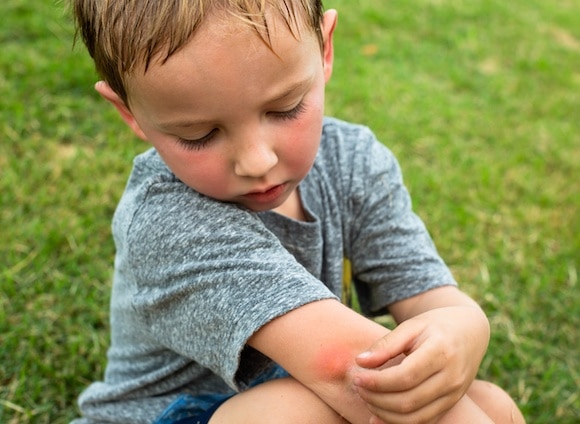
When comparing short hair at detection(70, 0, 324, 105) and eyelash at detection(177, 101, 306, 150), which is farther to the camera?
eyelash at detection(177, 101, 306, 150)

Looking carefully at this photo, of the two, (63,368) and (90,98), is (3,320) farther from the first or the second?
(90,98)

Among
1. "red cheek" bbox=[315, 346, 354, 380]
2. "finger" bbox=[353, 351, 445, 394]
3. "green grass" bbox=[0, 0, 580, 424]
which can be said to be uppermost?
"finger" bbox=[353, 351, 445, 394]

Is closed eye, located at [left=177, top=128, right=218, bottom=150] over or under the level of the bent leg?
over

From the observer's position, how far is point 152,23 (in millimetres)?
1220

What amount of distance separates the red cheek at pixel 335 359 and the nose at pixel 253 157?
0.32 meters

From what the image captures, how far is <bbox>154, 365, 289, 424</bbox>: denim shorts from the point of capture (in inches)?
59.4

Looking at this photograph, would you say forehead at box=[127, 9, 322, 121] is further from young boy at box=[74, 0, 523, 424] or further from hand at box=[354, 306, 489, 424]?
hand at box=[354, 306, 489, 424]

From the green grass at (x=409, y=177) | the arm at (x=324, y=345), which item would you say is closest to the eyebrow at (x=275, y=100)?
the arm at (x=324, y=345)

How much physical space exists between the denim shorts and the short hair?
627mm

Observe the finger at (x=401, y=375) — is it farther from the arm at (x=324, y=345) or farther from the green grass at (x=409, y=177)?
the green grass at (x=409, y=177)

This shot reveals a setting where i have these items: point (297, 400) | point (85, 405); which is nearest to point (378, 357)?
point (297, 400)

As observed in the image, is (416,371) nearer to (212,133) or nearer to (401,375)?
(401,375)

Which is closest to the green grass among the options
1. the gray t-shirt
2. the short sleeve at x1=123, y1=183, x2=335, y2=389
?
the gray t-shirt

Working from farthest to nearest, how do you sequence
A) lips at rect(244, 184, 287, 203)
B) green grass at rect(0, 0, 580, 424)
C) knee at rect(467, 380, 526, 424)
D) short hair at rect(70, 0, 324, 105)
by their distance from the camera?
green grass at rect(0, 0, 580, 424)
knee at rect(467, 380, 526, 424)
lips at rect(244, 184, 287, 203)
short hair at rect(70, 0, 324, 105)
